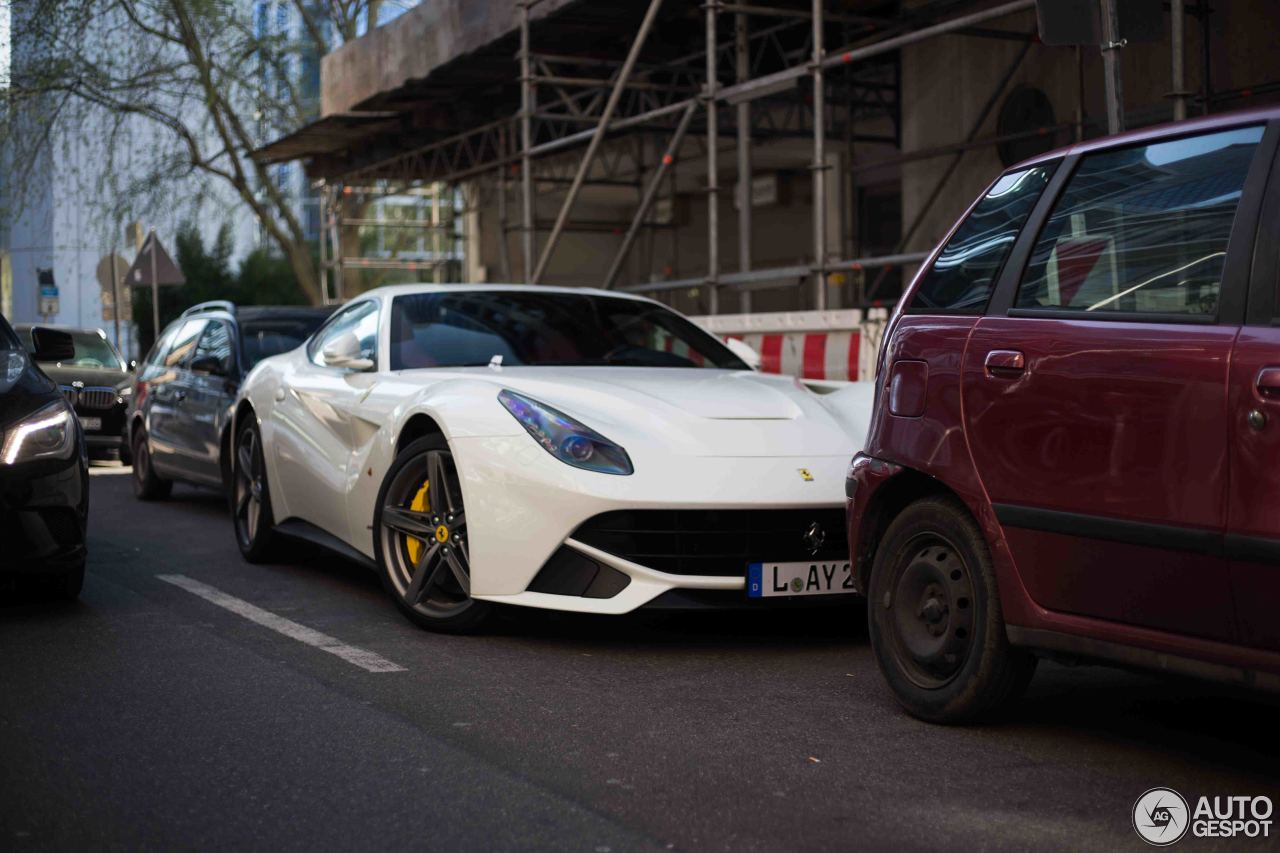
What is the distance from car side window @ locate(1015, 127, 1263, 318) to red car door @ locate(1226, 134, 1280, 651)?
0.16 meters

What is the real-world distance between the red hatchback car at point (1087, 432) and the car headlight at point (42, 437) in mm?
3409

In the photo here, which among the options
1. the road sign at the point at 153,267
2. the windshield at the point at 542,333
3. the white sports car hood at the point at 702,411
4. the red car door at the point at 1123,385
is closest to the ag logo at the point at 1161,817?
the red car door at the point at 1123,385

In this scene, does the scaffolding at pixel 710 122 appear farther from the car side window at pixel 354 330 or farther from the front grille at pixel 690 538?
the front grille at pixel 690 538

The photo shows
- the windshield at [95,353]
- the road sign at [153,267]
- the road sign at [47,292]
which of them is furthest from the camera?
the road sign at [47,292]

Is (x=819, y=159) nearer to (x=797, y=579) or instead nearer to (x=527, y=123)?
(x=527, y=123)

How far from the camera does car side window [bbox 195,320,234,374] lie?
35.5 feet

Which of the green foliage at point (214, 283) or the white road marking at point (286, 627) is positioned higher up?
the green foliage at point (214, 283)

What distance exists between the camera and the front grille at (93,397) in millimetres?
17266

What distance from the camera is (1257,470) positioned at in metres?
3.57

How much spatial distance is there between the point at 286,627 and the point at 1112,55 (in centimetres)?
411

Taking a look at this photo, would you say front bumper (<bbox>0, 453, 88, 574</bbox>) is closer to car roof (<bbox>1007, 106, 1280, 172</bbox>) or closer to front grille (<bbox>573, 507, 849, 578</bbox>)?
front grille (<bbox>573, 507, 849, 578</bbox>)

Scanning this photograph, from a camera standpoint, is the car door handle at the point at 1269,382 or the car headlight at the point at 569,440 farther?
the car headlight at the point at 569,440

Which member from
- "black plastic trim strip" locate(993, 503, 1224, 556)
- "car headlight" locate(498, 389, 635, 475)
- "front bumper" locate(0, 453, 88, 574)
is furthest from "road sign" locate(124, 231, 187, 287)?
"black plastic trim strip" locate(993, 503, 1224, 556)

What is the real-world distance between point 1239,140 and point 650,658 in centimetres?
271
